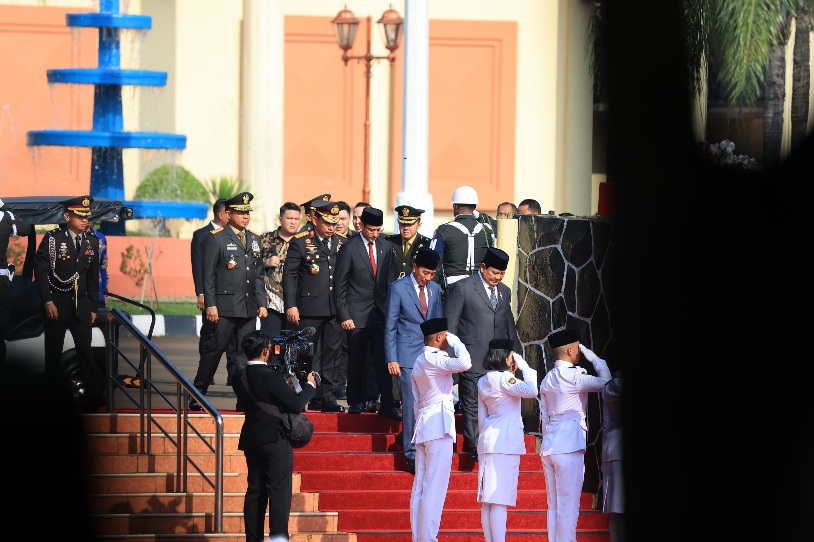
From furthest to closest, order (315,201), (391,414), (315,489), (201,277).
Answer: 1. (315,201)
2. (201,277)
3. (391,414)
4. (315,489)

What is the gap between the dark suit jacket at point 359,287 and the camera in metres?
13.0

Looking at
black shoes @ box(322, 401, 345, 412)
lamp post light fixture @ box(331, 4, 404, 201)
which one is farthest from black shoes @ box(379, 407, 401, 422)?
lamp post light fixture @ box(331, 4, 404, 201)

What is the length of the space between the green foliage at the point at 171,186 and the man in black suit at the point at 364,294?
1414 cm

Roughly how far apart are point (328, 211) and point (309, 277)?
1.96 feet

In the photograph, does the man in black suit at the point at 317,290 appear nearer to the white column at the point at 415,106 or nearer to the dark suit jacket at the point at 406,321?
the dark suit jacket at the point at 406,321

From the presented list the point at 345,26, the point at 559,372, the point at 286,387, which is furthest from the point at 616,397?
the point at 345,26

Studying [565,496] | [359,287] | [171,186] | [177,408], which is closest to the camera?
[565,496]

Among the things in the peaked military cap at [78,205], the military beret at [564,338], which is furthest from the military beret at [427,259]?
the peaked military cap at [78,205]


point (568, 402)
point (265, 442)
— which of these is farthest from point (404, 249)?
point (265, 442)

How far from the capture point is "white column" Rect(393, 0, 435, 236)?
1652 centimetres

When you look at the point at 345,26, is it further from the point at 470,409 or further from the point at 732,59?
the point at 470,409

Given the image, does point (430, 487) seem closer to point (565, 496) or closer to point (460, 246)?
point (565, 496)

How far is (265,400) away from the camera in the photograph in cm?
1052

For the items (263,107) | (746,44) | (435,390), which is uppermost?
(746,44)
